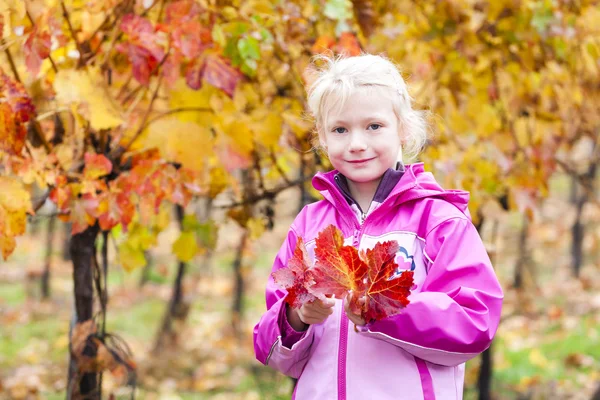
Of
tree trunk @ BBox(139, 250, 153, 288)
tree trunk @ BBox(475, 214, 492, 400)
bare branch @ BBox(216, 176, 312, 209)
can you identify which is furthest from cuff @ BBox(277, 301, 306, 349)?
tree trunk @ BBox(139, 250, 153, 288)

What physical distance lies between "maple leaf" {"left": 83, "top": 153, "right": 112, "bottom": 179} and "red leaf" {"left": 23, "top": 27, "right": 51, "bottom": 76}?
1.09 feet

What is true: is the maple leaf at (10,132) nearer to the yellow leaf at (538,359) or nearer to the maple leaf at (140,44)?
the maple leaf at (140,44)

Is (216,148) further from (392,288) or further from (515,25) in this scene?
(515,25)

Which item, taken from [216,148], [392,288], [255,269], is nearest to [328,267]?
[392,288]

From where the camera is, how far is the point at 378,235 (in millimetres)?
1662

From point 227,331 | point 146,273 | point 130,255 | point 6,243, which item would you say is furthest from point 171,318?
point 6,243

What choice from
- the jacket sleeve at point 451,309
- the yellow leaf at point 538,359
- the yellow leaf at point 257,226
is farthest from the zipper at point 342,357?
the yellow leaf at point 538,359

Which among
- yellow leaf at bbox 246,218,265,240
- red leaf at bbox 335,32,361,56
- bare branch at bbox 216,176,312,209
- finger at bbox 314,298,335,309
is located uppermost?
red leaf at bbox 335,32,361,56

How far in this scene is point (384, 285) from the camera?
1396mm

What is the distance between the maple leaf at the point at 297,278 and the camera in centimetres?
141

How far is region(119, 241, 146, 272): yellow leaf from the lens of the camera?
9.25 feet

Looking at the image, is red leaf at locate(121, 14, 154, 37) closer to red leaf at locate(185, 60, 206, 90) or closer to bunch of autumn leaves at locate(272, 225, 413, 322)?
red leaf at locate(185, 60, 206, 90)

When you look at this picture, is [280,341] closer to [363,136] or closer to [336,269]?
[336,269]

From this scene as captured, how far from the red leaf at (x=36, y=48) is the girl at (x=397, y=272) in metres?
0.83
